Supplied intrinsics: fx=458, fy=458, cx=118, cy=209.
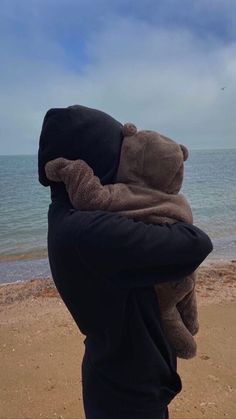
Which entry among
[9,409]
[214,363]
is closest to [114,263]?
[9,409]

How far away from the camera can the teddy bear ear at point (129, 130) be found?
1425 mm

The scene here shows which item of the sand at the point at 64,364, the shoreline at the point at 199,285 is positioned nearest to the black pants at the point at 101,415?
the sand at the point at 64,364

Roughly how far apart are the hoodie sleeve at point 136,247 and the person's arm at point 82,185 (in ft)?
0.15

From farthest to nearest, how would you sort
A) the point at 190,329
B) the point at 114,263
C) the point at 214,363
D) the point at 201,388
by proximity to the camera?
1. the point at 214,363
2. the point at 201,388
3. the point at 190,329
4. the point at 114,263

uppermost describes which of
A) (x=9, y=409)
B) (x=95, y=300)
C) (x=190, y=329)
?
(x=95, y=300)

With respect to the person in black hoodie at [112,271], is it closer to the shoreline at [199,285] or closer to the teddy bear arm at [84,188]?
the teddy bear arm at [84,188]

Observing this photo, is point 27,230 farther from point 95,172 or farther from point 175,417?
point 95,172

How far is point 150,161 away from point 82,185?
22 centimetres

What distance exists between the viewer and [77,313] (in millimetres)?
1465

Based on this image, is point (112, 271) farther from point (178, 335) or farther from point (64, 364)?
point (64, 364)

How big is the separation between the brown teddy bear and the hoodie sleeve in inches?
2.0

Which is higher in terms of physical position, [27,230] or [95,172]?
[95,172]

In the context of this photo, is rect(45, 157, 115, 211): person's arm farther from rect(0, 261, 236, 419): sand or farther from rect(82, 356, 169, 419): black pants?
rect(0, 261, 236, 419): sand

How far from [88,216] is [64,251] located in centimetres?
14
